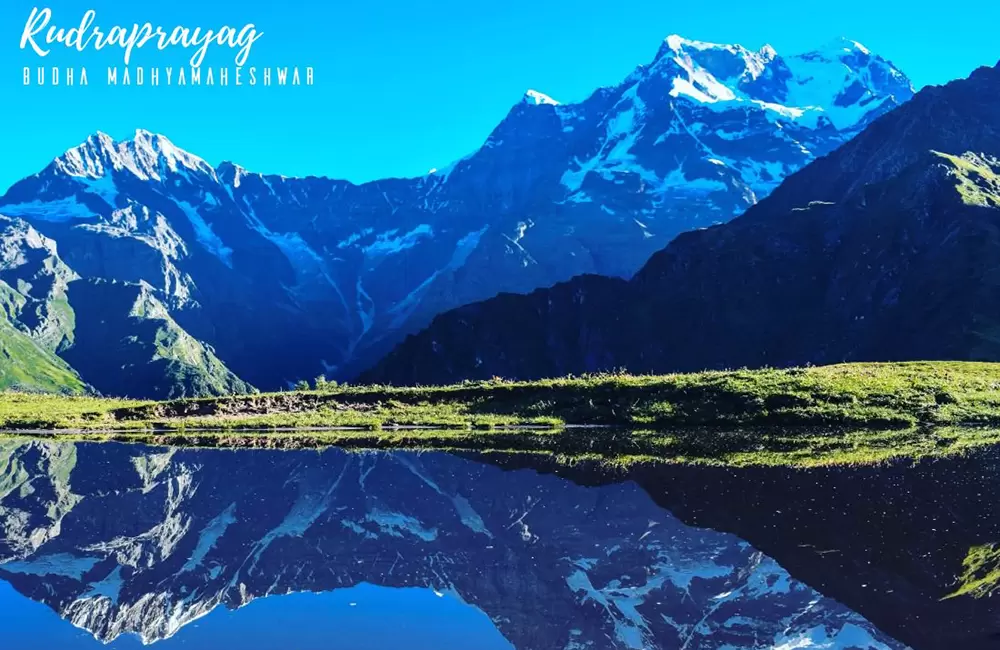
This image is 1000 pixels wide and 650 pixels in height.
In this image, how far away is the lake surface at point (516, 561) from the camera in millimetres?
14117

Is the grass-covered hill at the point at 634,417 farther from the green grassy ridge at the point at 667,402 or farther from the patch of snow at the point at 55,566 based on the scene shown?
the patch of snow at the point at 55,566

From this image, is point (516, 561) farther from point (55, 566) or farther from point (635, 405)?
point (635, 405)

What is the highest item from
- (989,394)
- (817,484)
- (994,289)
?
(994,289)

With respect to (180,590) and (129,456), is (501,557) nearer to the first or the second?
(180,590)

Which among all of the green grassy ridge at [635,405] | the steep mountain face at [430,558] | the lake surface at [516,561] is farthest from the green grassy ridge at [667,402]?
the steep mountain face at [430,558]

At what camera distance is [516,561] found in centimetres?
1811

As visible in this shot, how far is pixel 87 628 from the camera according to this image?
14.9 meters

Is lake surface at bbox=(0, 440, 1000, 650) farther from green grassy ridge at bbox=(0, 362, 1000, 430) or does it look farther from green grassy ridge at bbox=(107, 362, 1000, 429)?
green grassy ridge at bbox=(107, 362, 1000, 429)

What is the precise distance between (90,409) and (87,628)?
67688 millimetres

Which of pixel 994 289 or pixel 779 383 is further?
pixel 994 289

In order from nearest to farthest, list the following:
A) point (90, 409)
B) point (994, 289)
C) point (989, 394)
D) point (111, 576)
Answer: point (111, 576)
point (989, 394)
point (90, 409)
point (994, 289)

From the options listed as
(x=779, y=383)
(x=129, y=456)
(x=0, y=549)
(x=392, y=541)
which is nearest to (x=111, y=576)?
(x=0, y=549)

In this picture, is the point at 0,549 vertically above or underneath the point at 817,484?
underneath

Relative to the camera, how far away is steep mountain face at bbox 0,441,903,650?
47.5ft
